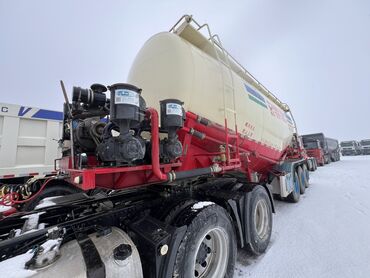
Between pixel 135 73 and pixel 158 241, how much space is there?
7.68ft

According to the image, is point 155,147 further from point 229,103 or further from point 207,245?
point 229,103

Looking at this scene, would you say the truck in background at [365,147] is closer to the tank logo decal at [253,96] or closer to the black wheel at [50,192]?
the tank logo decal at [253,96]

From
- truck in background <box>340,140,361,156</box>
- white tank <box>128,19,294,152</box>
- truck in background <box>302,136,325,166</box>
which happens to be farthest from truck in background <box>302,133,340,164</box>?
white tank <box>128,19,294,152</box>

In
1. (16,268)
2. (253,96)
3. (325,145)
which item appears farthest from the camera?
(325,145)

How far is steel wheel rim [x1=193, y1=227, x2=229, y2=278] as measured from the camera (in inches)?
80.0

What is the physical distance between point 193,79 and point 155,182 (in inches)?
51.7

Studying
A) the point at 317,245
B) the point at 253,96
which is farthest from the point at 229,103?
the point at 317,245

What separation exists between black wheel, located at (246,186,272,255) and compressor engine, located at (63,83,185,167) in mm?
1603

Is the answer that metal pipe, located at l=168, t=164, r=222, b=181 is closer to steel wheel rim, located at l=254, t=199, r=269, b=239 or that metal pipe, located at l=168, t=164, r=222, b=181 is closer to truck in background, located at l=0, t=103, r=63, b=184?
steel wheel rim, located at l=254, t=199, r=269, b=239

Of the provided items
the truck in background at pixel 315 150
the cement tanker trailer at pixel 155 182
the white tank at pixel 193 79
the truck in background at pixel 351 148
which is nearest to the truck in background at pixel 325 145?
the truck in background at pixel 315 150

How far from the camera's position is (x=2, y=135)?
13.4 feet

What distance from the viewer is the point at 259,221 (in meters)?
3.03

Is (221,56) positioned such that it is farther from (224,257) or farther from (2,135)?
(2,135)

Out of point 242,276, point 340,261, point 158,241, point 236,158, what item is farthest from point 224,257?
point 340,261
